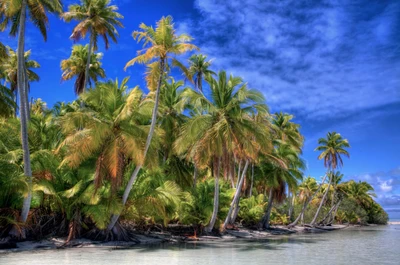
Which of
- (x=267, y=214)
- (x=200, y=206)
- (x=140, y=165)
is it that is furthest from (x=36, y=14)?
(x=267, y=214)

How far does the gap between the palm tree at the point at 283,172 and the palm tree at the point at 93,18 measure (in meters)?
18.1

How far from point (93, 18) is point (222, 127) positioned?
13.1m

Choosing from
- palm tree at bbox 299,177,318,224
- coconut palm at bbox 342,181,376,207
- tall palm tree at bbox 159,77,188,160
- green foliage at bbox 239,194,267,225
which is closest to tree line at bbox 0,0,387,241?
tall palm tree at bbox 159,77,188,160

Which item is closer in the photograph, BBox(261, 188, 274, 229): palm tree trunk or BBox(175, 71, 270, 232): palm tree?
BBox(175, 71, 270, 232): palm tree

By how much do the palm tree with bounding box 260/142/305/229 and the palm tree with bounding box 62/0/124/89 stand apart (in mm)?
18073

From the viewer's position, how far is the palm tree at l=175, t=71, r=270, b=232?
21.4 metres

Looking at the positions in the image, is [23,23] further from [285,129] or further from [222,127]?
[285,129]

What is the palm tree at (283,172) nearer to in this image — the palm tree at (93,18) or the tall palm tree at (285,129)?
the tall palm tree at (285,129)

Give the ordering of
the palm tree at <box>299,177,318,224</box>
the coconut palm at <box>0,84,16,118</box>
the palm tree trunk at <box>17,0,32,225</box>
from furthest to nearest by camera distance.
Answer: the palm tree at <box>299,177,318,224</box> < the coconut palm at <box>0,84,16,118</box> < the palm tree trunk at <box>17,0,32,225</box>

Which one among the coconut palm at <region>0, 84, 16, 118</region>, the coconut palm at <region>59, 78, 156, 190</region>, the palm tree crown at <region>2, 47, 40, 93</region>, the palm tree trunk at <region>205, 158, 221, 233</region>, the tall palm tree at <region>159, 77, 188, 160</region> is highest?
the palm tree crown at <region>2, 47, 40, 93</region>

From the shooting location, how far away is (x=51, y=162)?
17.5 m

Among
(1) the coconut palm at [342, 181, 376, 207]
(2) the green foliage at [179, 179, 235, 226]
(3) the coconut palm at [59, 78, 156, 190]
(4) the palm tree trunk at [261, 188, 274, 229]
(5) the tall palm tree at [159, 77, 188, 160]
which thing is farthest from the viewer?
(1) the coconut palm at [342, 181, 376, 207]

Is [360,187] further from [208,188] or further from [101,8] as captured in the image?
[101,8]

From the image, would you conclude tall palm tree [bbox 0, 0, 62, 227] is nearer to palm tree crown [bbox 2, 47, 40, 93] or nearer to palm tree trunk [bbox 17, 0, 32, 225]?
palm tree trunk [bbox 17, 0, 32, 225]
